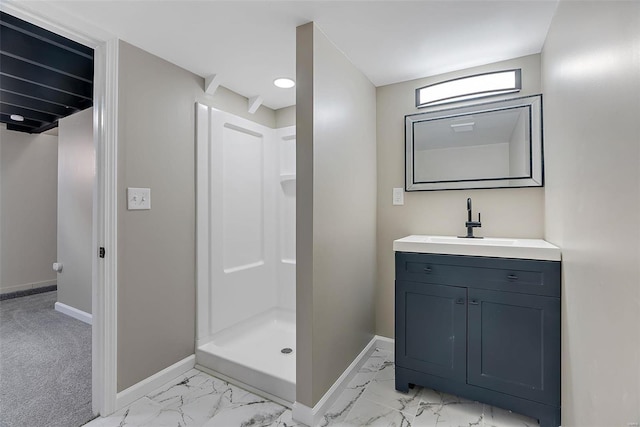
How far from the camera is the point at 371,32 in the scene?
1.65 meters

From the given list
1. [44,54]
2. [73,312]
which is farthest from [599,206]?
[73,312]

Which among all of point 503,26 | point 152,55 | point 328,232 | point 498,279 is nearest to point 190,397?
point 328,232

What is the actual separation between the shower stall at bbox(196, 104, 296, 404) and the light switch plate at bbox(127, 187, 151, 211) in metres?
0.37

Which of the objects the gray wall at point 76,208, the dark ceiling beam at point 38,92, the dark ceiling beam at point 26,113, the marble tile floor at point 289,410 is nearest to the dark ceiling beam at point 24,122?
the dark ceiling beam at point 26,113

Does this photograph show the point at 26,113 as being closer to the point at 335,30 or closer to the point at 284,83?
the point at 284,83

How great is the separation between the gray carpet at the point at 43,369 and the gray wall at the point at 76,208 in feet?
0.99

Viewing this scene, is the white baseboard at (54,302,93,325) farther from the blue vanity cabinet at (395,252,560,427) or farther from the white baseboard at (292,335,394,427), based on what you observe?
the blue vanity cabinet at (395,252,560,427)

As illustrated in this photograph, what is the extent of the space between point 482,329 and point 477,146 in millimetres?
1190

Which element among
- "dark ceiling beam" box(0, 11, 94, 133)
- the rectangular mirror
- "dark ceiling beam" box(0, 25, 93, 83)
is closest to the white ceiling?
the rectangular mirror

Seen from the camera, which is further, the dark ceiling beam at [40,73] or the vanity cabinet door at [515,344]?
the dark ceiling beam at [40,73]

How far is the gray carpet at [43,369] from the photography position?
5.35ft

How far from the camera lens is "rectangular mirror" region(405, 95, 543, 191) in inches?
73.3

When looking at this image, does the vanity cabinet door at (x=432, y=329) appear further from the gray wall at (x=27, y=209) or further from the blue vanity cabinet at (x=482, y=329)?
the gray wall at (x=27, y=209)

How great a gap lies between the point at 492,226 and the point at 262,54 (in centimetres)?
188
